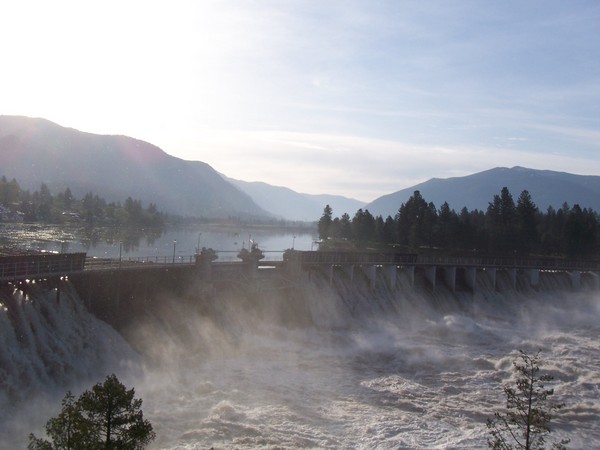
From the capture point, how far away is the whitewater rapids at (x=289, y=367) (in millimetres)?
29734

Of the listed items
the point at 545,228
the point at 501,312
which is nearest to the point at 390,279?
the point at 501,312

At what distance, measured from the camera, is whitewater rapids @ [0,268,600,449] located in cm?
2973

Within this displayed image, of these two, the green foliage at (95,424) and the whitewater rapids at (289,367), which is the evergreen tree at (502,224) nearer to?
the whitewater rapids at (289,367)

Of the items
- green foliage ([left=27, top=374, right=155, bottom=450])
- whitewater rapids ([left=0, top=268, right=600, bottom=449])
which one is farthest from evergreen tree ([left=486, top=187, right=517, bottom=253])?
green foliage ([left=27, top=374, right=155, bottom=450])

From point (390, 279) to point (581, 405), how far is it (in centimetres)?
3277

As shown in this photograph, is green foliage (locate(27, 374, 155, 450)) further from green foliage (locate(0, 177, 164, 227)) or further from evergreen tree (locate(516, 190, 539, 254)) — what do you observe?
green foliage (locate(0, 177, 164, 227))

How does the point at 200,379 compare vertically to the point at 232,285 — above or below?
below

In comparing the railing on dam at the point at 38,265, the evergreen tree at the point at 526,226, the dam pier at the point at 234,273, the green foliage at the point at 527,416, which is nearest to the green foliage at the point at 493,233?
the evergreen tree at the point at 526,226

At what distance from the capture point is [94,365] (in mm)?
34688

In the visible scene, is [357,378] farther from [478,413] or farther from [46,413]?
[46,413]

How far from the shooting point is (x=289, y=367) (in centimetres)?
4162

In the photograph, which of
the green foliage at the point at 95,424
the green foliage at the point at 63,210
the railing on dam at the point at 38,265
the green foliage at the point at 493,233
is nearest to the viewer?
the green foliage at the point at 95,424

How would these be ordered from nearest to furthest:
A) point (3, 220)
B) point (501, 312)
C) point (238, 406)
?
point (238, 406), point (501, 312), point (3, 220)

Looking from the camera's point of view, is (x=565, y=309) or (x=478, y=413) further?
(x=565, y=309)
